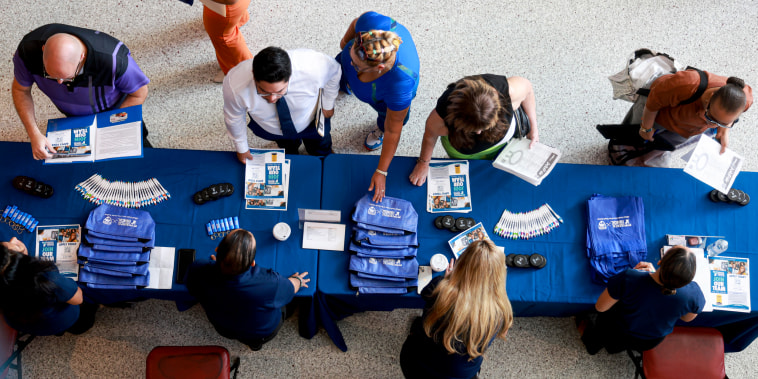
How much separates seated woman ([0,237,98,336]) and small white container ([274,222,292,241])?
1.05 m

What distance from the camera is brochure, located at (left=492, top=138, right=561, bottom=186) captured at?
9.17ft

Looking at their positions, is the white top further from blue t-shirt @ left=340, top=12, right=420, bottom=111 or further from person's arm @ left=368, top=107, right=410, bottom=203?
person's arm @ left=368, top=107, right=410, bottom=203

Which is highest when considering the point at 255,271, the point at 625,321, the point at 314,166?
the point at 314,166

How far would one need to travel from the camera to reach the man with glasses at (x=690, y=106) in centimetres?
260

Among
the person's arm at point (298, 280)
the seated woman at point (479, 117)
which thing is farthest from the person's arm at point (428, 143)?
the person's arm at point (298, 280)

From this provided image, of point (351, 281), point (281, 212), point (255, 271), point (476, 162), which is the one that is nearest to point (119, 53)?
point (281, 212)

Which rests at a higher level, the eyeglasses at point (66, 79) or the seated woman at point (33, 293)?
the eyeglasses at point (66, 79)

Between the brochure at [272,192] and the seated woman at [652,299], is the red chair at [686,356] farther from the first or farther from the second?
the brochure at [272,192]

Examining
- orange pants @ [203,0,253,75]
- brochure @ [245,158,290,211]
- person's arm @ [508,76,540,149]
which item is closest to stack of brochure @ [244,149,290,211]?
brochure @ [245,158,290,211]

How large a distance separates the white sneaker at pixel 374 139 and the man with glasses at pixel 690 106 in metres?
1.79

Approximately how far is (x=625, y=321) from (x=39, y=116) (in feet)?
14.2

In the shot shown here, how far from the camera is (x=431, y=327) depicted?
7.21ft

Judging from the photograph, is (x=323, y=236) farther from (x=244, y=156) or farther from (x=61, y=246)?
(x=61, y=246)

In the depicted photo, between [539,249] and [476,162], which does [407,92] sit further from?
[539,249]
